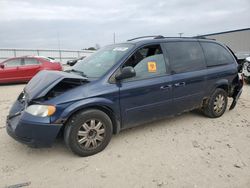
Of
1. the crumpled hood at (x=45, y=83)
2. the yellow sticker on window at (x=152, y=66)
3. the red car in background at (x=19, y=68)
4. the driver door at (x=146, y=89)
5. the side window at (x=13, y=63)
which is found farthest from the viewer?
the side window at (x=13, y=63)

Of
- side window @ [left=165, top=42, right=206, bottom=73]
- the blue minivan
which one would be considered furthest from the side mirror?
side window @ [left=165, top=42, right=206, bottom=73]

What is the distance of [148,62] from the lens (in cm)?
375

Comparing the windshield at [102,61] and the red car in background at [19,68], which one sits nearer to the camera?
the windshield at [102,61]

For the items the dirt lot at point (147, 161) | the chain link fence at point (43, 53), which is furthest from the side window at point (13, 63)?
the chain link fence at point (43, 53)

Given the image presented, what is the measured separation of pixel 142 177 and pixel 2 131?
9.89 feet

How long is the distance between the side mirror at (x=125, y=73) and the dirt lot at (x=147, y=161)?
1153 mm

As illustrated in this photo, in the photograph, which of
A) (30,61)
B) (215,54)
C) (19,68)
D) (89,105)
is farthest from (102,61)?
(30,61)

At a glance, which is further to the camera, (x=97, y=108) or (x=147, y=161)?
(x=97, y=108)

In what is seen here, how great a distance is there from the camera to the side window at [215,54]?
15.1 ft

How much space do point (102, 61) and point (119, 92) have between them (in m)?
0.80

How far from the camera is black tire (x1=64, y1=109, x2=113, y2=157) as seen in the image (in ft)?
10.1

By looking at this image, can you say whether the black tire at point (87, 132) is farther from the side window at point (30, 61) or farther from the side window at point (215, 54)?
the side window at point (30, 61)

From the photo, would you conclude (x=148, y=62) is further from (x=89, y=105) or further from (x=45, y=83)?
(x=45, y=83)

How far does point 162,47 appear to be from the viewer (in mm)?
3975
